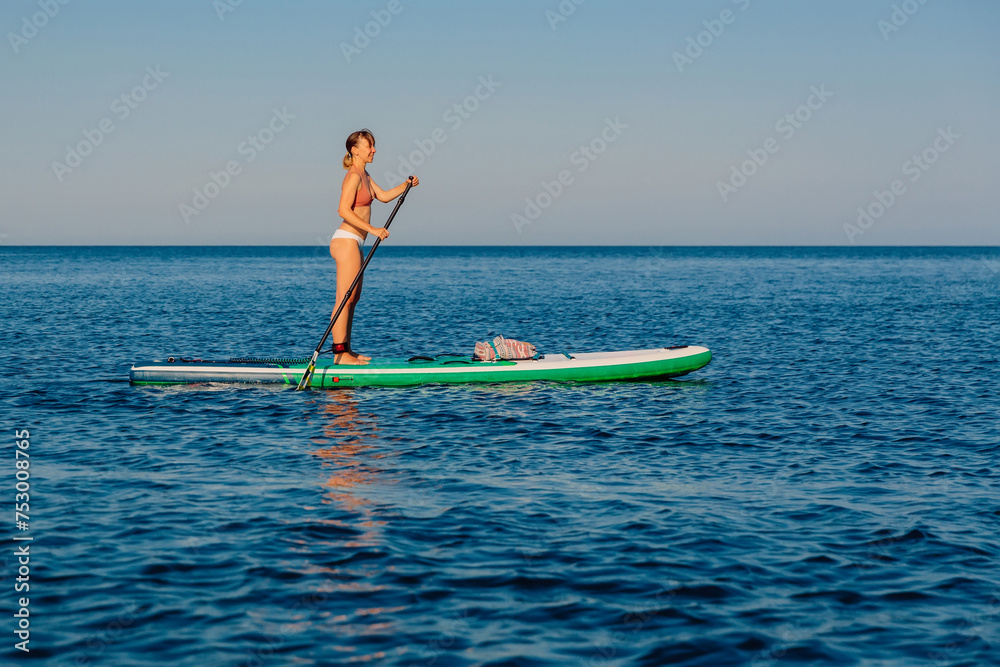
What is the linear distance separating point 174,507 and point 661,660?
4.95m

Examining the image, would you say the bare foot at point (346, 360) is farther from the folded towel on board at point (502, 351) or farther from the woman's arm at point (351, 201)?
the woman's arm at point (351, 201)

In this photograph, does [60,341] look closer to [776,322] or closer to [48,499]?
[48,499]

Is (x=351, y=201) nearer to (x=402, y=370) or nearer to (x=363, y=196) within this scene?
(x=363, y=196)

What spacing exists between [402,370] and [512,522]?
6.90 meters

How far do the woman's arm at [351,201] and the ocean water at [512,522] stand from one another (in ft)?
8.61

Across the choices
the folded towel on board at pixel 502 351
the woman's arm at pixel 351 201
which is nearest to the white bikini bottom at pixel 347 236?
the woman's arm at pixel 351 201

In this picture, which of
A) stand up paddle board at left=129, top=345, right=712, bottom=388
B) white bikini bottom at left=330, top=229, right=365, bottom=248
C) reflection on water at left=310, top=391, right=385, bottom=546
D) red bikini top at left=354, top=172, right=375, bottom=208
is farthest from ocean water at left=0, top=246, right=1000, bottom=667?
red bikini top at left=354, top=172, right=375, bottom=208

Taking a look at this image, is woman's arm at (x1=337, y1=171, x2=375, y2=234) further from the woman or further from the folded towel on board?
the folded towel on board

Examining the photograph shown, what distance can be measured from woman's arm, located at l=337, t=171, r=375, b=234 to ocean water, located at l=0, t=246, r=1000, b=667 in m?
2.63

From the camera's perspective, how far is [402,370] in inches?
584

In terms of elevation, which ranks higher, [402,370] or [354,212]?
[354,212]

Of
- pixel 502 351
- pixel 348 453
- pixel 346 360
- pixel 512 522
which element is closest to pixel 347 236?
pixel 346 360

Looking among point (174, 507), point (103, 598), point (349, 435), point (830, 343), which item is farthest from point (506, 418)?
point (830, 343)

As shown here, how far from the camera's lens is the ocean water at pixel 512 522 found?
5949 mm
